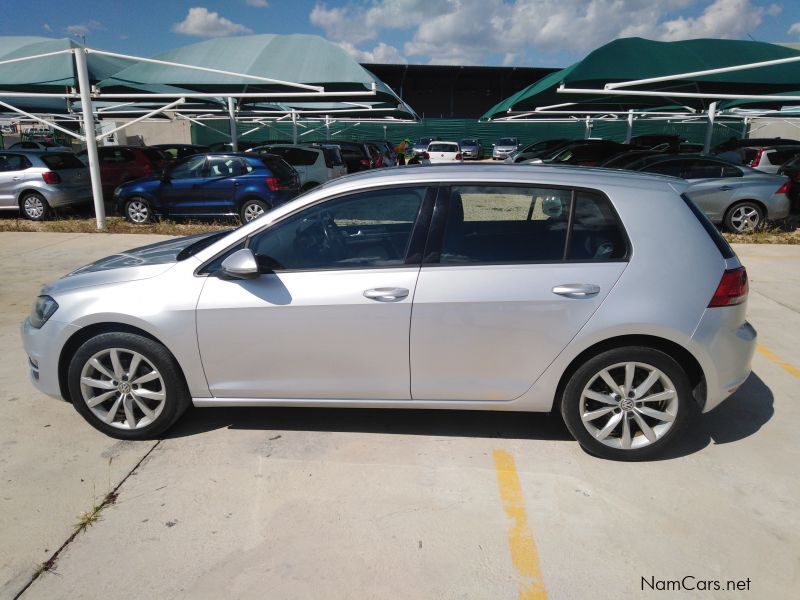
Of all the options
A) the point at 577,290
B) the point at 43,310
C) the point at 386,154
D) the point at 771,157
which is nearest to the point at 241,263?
the point at 43,310

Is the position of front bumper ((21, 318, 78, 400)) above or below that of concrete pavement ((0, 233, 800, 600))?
above

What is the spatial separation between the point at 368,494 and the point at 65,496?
1.60 metres

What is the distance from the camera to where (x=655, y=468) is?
130 inches

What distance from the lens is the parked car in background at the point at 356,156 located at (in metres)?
19.0

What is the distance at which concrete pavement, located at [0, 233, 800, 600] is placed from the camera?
2.52m

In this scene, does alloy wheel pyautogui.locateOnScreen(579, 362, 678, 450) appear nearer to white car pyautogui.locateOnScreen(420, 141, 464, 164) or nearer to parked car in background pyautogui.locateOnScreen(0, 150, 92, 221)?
parked car in background pyautogui.locateOnScreen(0, 150, 92, 221)

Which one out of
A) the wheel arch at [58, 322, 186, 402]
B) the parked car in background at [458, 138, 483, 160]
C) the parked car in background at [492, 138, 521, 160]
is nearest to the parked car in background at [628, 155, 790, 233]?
the wheel arch at [58, 322, 186, 402]

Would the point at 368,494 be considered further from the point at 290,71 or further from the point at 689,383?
the point at 290,71

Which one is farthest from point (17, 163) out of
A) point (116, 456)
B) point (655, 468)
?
point (655, 468)

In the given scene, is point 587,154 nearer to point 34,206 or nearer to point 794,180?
point 794,180

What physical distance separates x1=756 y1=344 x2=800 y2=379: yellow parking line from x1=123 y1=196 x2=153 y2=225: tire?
440 inches

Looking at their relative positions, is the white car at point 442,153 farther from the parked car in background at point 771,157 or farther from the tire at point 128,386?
the tire at point 128,386

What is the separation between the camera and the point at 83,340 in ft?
11.5

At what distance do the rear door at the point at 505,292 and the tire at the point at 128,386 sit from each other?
1476 millimetres
